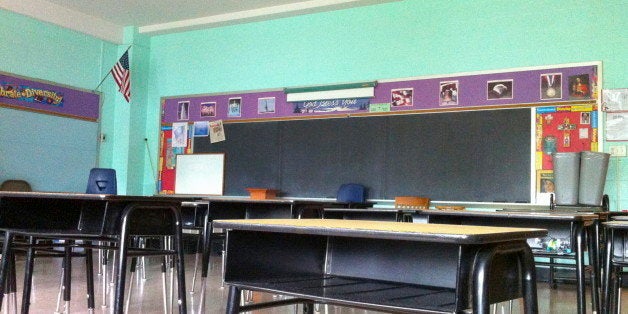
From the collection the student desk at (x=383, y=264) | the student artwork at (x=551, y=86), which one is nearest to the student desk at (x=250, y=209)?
the student desk at (x=383, y=264)

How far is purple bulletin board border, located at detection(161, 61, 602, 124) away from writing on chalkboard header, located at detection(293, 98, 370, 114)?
48 millimetres

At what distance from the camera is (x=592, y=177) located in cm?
572

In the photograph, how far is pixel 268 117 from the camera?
819 centimetres

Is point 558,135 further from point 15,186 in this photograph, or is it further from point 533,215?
point 15,186

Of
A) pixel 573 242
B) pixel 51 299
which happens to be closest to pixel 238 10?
pixel 51 299

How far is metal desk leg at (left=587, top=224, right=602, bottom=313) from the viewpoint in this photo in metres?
3.62

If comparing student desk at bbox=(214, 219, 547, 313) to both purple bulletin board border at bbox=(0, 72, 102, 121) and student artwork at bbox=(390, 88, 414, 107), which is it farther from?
purple bulletin board border at bbox=(0, 72, 102, 121)

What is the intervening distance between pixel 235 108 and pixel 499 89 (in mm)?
3454

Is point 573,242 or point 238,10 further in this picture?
point 238,10

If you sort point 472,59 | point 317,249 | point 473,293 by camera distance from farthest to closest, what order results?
point 472,59 → point 317,249 → point 473,293

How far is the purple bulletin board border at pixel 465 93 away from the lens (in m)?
6.36

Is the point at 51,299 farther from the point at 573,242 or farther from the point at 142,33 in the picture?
the point at 142,33

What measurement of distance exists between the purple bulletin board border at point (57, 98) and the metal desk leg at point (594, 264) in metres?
6.67

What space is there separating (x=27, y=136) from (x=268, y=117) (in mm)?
2965
